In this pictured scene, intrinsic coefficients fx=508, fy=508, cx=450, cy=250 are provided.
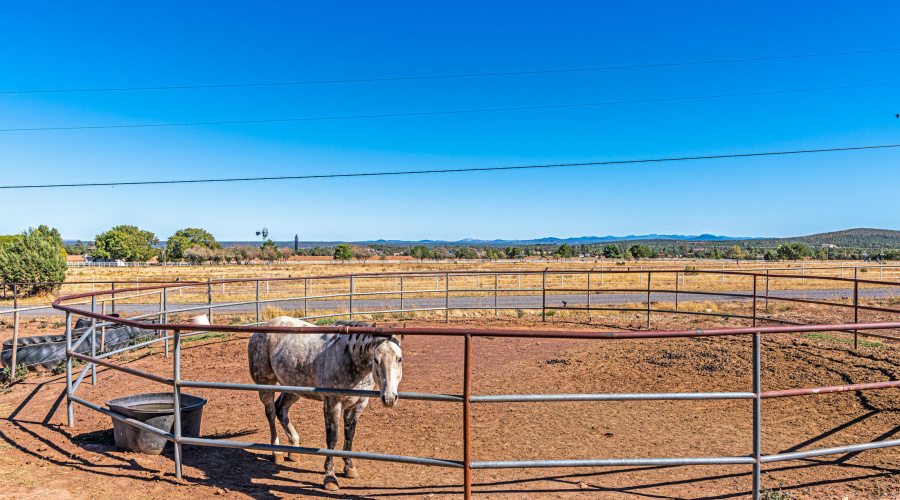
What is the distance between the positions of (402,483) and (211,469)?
171 centimetres

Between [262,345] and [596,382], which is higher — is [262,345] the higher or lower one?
the higher one

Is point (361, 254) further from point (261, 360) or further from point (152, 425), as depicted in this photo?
point (152, 425)

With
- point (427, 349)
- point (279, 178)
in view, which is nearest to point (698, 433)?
point (427, 349)

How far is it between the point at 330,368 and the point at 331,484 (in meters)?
0.92

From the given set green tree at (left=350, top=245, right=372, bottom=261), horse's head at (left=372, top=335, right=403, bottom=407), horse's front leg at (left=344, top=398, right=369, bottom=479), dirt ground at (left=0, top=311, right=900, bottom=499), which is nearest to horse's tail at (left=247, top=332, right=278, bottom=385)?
dirt ground at (left=0, top=311, right=900, bottom=499)

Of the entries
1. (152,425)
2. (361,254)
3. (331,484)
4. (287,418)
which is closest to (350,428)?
(331,484)

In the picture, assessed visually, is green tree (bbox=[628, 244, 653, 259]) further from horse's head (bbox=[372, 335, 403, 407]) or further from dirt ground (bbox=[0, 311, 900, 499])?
horse's head (bbox=[372, 335, 403, 407])

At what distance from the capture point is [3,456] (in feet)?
15.0

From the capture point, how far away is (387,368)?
142 inches

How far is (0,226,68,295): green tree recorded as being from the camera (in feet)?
83.4

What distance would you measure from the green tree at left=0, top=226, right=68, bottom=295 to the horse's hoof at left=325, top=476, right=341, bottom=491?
92.0 feet

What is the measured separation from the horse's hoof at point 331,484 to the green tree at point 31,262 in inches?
1103

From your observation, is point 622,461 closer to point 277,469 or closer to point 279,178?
point 277,469

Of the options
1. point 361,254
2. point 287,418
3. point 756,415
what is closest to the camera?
point 756,415
